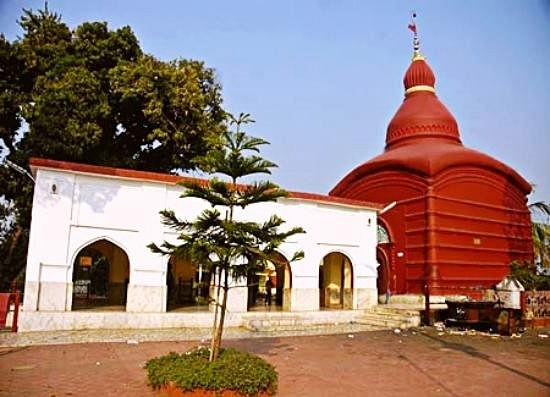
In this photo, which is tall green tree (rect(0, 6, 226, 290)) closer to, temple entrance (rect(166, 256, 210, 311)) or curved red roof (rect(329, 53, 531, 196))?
temple entrance (rect(166, 256, 210, 311))

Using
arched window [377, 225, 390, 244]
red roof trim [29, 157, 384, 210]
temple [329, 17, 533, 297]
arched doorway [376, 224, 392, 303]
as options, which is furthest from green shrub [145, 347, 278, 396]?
arched window [377, 225, 390, 244]

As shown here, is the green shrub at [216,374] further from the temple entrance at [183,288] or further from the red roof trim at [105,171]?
the temple entrance at [183,288]

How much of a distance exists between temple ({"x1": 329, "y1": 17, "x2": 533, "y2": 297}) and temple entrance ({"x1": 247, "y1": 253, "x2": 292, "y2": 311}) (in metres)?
3.97

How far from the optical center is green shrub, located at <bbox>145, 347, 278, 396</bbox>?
5.63 m

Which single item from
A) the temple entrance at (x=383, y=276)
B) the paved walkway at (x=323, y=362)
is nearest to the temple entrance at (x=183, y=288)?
the paved walkway at (x=323, y=362)

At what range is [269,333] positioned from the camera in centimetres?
1301

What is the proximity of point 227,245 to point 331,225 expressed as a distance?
32.5 feet

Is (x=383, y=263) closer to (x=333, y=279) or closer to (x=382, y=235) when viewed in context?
(x=382, y=235)

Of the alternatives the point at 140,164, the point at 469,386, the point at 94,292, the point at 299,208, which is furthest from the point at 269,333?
the point at 94,292

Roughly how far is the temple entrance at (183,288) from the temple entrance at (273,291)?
1646 mm

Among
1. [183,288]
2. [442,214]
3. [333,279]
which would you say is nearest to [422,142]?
[442,214]

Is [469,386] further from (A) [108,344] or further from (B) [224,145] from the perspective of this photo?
(A) [108,344]

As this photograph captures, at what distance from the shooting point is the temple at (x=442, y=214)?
18.1 meters

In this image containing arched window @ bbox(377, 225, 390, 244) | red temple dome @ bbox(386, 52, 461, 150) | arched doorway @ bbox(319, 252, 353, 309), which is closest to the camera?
arched doorway @ bbox(319, 252, 353, 309)
